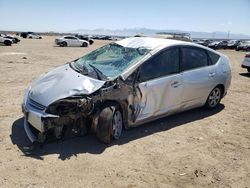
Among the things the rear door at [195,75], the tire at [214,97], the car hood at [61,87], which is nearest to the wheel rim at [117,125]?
the car hood at [61,87]

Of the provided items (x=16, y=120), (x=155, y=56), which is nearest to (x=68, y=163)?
(x=16, y=120)

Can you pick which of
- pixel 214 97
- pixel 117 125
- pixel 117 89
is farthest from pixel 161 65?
pixel 214 97

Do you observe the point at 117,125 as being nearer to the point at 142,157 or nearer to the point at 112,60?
the point at 142,157

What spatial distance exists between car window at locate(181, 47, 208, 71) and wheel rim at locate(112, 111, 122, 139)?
1.85 meters

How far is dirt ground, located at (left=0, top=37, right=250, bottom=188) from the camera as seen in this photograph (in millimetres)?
4012

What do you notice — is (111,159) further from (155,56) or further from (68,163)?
(155,56)

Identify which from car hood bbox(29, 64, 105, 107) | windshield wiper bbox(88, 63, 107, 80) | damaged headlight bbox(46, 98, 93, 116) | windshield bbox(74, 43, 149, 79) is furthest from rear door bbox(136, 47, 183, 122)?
damaged headlight bbox(46, 98, 93, 116)

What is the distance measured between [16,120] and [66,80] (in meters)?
1.58

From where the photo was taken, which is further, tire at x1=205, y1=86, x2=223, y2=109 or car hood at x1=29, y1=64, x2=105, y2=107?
tire at x1=205, y1=86, x2=223, y2=109

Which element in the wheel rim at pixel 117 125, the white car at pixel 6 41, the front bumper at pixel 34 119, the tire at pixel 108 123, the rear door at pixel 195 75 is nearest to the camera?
the front bumper at pixel 34 119

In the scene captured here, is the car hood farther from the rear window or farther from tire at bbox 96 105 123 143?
the rear window

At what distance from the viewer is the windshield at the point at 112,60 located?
5.34 meters

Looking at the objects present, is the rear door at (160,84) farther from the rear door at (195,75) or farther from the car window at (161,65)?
the rear door at (195,75)

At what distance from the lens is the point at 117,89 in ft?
16.4
